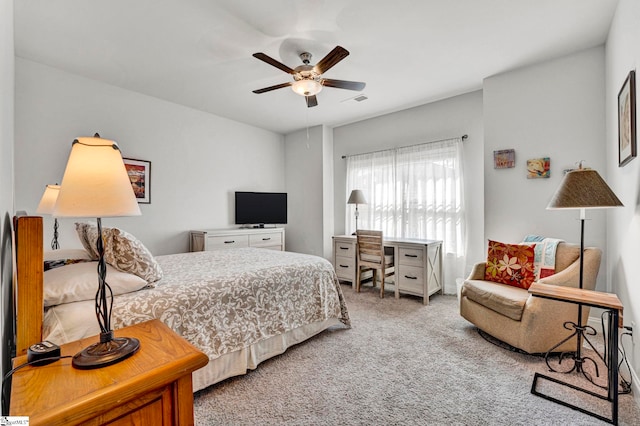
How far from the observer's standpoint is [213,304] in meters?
1.84

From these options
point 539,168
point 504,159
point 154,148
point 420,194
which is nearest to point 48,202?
point 154,148

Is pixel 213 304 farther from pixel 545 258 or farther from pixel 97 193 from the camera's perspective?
pixel 545 258

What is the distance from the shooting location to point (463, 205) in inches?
151

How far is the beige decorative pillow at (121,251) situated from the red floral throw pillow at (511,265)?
2884mm

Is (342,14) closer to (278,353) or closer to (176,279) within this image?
(176,279)

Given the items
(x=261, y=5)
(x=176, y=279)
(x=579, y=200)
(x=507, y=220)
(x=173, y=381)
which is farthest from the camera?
(x=507, y=220)

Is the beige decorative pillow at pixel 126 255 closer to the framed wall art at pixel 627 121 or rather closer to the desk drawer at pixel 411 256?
the desk drawer at pixel 411 256

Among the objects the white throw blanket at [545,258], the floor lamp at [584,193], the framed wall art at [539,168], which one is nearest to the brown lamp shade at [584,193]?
the floor lamp at [584,193]

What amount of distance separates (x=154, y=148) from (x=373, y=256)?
3.30 metres

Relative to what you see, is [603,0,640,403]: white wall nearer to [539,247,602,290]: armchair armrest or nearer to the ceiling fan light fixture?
[539,247,602,290]: armchair armrest

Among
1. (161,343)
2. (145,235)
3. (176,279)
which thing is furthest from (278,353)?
(145,235)

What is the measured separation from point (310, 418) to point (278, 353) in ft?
2.23

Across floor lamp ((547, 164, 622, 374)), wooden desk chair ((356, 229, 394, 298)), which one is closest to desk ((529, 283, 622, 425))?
floor lamp ((547, 164, 622, 374))

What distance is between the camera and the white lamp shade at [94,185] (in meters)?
0.90
